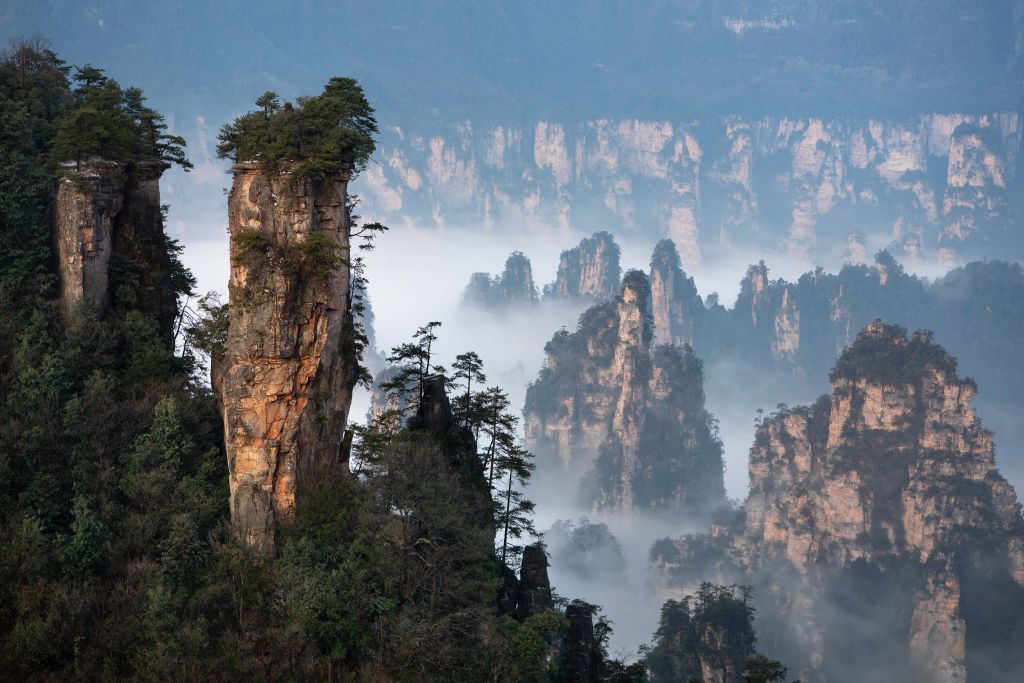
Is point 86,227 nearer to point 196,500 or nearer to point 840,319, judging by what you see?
point 196,500

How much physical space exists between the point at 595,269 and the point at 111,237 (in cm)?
11987

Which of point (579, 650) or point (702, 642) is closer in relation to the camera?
point (579, 650)

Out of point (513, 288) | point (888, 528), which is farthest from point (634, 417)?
point (513, 288)

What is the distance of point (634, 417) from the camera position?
106625 millimetres

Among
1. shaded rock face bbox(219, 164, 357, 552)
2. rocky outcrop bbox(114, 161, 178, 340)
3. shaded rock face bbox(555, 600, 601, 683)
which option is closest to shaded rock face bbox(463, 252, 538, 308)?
shaded rock face bbox(555, 600, 601, 683)

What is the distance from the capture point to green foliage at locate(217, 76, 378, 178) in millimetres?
28312

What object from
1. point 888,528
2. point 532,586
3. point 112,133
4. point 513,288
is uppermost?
point 513,288

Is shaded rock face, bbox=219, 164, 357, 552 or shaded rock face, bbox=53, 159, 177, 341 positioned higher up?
shaded rock face, bbox=53, 159, 177, 341

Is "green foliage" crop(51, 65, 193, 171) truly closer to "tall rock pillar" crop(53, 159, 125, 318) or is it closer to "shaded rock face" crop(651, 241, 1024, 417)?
"tall rock pillar" crop(53, 159, 125, 318)

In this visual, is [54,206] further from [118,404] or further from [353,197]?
[353,197]

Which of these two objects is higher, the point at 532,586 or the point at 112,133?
the point at 112,133

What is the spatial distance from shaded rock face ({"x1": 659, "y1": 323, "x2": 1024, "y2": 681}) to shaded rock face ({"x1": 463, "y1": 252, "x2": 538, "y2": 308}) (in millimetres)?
81982

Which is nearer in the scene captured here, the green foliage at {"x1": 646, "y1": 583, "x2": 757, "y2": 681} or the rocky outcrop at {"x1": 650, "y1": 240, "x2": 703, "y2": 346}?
the green foliage at {"x1": 646, "y1": 583, "x2": 757, "y2": 681}

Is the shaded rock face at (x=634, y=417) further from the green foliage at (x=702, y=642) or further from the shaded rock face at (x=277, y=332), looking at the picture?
the shaded rock face at (x=277, y=332)
